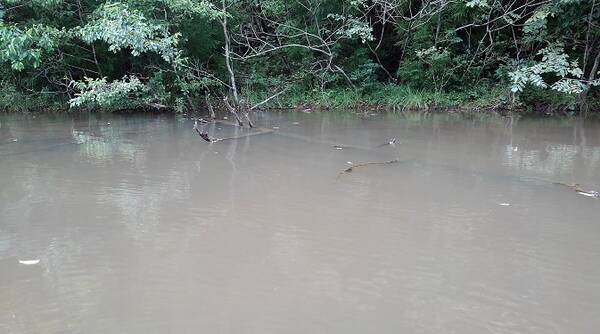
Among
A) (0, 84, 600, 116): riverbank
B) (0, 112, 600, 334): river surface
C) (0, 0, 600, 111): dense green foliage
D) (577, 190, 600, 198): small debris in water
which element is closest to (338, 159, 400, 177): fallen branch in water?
(0, 112, 600, 334): river surface

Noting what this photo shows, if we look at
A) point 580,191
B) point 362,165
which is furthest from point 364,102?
point 580,191

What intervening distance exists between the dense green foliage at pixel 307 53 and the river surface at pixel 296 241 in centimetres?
393

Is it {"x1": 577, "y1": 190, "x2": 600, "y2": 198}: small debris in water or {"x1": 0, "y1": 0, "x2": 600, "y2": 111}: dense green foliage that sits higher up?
{"x1": 0, "y1": 0, "x2": 600, "y2": 111}: dense green foliage

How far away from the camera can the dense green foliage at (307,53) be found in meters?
10.4

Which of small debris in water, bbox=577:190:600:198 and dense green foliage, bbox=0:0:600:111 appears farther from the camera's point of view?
dense green foliage, bbox=0:0:600:111

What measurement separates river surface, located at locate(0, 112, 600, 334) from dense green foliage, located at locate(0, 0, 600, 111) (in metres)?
3.93

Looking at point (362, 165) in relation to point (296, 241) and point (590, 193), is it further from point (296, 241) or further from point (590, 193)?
point (296, 241)

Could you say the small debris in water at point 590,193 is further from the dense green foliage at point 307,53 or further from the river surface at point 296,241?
the dense green foliage at point 307,53

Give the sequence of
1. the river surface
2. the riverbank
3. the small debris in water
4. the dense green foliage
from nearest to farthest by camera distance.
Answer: the river surface < the small debris in water < the dense green foliage < the riverbank

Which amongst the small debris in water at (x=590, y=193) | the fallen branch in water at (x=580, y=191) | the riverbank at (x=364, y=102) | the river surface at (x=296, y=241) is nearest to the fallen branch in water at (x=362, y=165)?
the river surface at (x=296, y=241)

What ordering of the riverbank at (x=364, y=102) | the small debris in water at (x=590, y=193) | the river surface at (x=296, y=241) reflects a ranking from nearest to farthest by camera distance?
the river surface at (x=296, y=241) < the small debris in water at (x=590, y=193) < the riverbank at (x=364, y=102)

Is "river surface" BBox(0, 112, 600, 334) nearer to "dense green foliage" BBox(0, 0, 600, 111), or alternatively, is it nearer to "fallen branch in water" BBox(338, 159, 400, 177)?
"fallen branch in water" BBox(338, 159, 400, 177)

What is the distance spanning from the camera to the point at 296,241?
148 inches

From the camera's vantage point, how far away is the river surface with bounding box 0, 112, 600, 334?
9.06 feet
